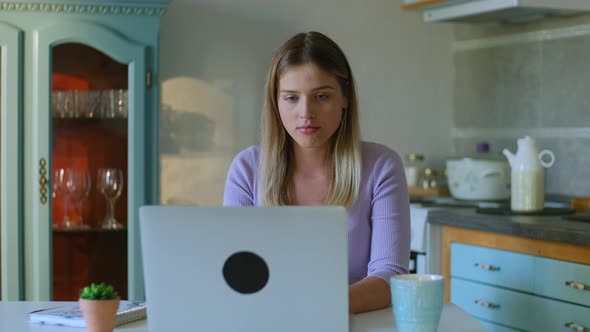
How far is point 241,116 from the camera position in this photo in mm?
3838

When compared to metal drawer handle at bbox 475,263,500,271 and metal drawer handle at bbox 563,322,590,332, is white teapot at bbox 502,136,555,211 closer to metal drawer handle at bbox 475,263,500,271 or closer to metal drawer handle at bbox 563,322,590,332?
metal drawer handle at bbox 475,263,500,271

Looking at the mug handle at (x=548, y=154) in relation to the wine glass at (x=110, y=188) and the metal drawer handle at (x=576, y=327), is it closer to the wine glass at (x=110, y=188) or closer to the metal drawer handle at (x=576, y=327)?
the metal drawer handle at (x=576, y=327)

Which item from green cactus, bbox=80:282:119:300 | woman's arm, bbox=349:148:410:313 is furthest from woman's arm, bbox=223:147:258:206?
green cactus, bbox=80:282:119:300

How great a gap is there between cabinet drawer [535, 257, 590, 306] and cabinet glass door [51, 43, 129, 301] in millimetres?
1468

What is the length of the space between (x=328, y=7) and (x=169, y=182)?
101cm

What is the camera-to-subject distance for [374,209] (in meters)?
2.05

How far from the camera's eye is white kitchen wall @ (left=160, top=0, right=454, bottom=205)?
→ 148 inches

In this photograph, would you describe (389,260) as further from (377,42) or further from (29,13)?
(377,42)

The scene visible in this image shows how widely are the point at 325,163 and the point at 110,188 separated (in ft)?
4.89

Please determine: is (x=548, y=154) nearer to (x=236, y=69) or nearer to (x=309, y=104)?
(x=236, y=69)

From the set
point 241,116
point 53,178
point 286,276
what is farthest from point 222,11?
point 286,276

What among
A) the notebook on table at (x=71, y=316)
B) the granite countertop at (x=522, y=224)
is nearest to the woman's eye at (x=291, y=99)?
the notebook on table at (x=71, y=316)

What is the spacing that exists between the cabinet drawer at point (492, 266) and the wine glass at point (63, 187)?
1.40m

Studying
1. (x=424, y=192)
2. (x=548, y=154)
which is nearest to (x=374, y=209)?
(x=548, y=154)
